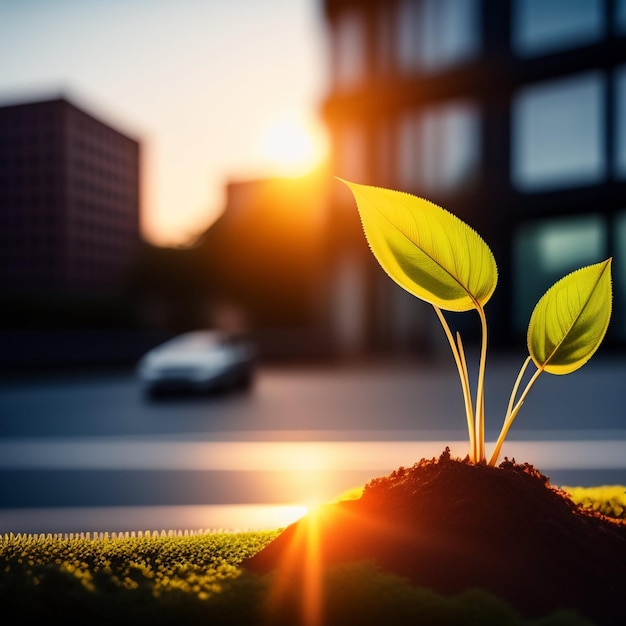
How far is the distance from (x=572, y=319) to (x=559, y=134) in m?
23.3

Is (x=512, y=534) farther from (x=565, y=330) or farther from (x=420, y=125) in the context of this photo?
(x=420, y=125)

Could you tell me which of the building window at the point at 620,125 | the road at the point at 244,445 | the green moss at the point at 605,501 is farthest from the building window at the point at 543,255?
the green moss at the point at 605,501

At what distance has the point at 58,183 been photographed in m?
13.7

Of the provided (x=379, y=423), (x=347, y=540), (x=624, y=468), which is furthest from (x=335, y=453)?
(x=347, y=540)

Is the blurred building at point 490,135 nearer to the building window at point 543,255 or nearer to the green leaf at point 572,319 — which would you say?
the building window at point 543,255

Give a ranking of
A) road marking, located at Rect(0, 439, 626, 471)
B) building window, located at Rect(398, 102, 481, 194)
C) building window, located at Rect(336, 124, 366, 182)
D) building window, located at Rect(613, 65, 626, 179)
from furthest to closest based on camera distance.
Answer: building window, located at Rect(336, 124, 366, 182) < building window, located at Rect(398, 102, 481, 194) < building window, located at Rect(613, 65, 626, 179) < road marking, located at Rect(0, 439, 626, 471)

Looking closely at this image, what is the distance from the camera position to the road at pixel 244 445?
6.12 metres

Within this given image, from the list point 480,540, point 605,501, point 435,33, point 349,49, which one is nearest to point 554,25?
point 435,33

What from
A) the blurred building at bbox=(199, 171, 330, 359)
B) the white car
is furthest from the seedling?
the blurred building at bbox=(199, 171, 330, 359)

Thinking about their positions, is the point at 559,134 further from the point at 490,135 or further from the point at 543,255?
the point at 543,255

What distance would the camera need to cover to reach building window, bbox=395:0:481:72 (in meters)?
24.4

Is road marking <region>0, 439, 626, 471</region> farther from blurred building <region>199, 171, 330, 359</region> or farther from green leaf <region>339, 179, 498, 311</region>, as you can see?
blurred building <region>199, 171, 330, 359</region>

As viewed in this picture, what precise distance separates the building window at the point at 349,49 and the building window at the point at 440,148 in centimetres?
286

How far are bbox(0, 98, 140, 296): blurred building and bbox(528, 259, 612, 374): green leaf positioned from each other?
12.2 metres
